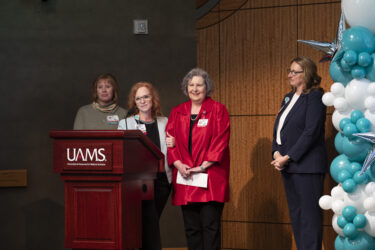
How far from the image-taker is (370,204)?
287cm

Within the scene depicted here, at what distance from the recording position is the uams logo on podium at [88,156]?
2357 mm

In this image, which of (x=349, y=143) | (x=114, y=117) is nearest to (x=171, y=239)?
(x=114, y=117)

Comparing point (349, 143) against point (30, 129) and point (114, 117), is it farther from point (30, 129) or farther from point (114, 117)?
point (30, 129)

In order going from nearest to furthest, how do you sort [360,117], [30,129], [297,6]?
[360,117], [297,6], [30,129]

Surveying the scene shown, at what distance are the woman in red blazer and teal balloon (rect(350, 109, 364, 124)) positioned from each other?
0.89 metres

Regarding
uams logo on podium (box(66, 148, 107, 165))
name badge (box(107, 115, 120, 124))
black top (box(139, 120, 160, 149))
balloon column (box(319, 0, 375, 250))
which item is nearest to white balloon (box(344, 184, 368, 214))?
balloon column (box(319, 0, 375, 250))

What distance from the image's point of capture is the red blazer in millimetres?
3379

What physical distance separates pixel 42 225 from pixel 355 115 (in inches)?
125

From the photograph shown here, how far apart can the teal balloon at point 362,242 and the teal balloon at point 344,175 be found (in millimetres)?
348

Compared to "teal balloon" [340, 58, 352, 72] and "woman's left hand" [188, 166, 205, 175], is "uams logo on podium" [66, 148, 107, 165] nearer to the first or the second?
"woman's left hand" [188, 166, 205, 175]

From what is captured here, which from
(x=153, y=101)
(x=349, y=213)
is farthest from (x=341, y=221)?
(x=153, y=101)

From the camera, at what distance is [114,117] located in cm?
386

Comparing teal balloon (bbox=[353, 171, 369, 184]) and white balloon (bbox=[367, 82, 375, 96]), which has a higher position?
white balloon (bbox=[367, 82, 375, 96])

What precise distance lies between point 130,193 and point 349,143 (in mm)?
1456
